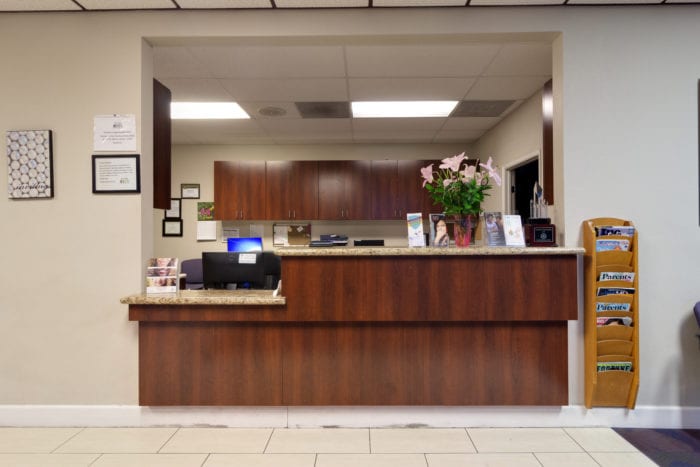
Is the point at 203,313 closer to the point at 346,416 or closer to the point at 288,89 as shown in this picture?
the point at 346,416

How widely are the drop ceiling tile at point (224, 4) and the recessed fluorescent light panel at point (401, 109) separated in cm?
200

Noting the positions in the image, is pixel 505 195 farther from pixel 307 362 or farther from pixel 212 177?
pixel 212 177

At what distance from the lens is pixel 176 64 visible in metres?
3.62

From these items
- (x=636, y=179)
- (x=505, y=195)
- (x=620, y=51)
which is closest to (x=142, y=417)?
(x=636, y=179)

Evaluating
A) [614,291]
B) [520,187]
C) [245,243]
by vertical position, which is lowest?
[614,291]

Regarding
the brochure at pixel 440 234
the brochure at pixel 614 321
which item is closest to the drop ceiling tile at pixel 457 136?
the brochure at pixel 440 234

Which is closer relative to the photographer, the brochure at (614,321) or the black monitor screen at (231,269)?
the brochure at (614,321)

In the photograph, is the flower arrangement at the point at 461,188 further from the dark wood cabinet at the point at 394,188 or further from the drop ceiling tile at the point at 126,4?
the dark wood cabinet at the point at 394,188

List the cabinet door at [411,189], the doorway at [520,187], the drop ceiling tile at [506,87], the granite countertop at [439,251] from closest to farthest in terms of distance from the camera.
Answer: the granite countertop at [439,251], the drop ceiling tile at [506,87], the doorway at [520,187], the cabinet door at [411,189]

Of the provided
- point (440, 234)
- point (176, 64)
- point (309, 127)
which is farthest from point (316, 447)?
point (309, 127)

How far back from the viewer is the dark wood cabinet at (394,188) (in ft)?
20.4

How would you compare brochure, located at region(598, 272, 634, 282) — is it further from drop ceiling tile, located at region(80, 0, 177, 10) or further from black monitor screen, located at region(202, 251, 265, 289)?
drop ceiling tile, located at region(80, 0, 177, 10)

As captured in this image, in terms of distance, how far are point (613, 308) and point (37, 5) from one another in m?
4.05

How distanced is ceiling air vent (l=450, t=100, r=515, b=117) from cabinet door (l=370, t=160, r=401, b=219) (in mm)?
1365
